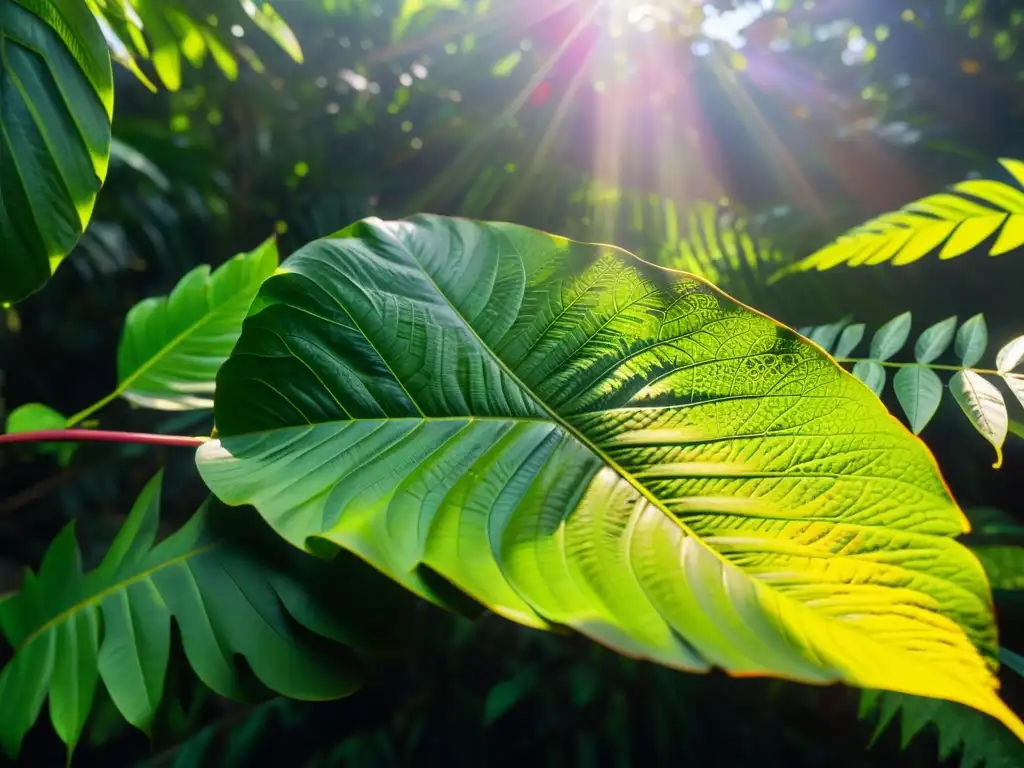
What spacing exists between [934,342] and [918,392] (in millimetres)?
76

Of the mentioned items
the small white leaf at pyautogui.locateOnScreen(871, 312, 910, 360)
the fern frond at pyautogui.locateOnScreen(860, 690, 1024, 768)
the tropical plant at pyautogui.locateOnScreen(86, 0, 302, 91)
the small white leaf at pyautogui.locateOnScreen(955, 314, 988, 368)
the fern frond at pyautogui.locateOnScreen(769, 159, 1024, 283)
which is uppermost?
the tropical plant at pyautogui.locateOnScreen(86, 0, 302, 91)

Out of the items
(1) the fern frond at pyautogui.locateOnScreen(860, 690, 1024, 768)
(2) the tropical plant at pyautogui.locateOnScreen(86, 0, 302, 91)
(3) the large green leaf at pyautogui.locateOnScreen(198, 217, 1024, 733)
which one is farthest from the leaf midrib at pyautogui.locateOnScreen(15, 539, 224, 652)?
(1) the fern frond at pyautogui.locateOnScreen(860, 690, 1024, 768)

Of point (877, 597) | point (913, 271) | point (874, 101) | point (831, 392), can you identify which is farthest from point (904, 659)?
point (874, 101)

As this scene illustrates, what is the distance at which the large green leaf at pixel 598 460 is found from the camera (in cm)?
25

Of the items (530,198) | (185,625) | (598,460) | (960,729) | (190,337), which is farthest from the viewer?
(530,198)

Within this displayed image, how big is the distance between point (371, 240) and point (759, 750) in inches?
42.2

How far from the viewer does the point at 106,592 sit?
53cm

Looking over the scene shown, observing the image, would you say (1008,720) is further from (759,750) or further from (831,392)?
(759,750)

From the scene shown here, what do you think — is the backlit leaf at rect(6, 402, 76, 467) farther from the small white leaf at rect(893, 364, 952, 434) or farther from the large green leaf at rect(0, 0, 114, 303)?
the small white leaf at rect(893, 364, 952, 434)

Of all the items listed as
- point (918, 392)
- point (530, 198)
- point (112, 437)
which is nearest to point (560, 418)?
point (918, 392)

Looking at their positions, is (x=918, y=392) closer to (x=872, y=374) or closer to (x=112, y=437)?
(x=872, y=374)

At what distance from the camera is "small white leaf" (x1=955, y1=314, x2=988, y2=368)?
1.50 ft

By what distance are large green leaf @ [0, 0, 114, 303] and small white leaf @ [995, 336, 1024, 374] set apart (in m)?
0.77

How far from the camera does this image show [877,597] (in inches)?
9.8
